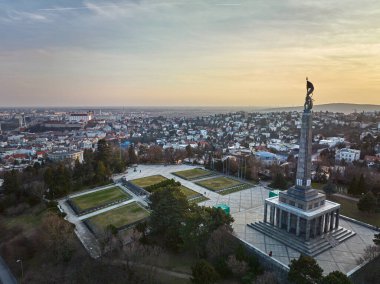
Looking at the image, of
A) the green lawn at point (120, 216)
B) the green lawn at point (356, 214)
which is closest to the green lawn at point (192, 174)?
the green lawn at point (120, 216)

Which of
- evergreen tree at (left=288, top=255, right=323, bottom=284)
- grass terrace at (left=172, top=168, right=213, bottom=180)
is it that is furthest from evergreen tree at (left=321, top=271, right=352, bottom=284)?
grass terrace at (left=172, top=168, right=213, bottom=180)

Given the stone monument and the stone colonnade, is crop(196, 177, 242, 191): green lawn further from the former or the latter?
the stone monument

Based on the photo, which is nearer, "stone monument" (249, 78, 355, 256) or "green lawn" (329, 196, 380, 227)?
"stone monument" (249, 78, 355, 256)

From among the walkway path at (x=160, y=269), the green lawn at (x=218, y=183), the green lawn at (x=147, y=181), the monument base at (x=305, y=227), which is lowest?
the walkway path at (x=160, y=269)

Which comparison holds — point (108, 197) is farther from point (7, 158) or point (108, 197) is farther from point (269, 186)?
point (7, 158)

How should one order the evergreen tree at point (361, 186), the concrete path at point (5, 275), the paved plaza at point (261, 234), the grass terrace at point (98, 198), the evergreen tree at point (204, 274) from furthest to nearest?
the evergreen tree at point (361, 186)
the grass terrace at point (98, 198)
the concrete path at point (5, 275)
the paved plaza at point (261, 234)
the evergreen tree at point (204, 274)

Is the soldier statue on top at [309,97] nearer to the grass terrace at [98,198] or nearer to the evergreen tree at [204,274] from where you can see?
the evergreen tree at [204,274]

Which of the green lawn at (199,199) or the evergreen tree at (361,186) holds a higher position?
the evergreen tree at (361,186)

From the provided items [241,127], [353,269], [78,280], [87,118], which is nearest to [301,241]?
[353,269]

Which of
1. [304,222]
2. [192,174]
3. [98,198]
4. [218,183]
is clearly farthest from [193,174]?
[304,222]
